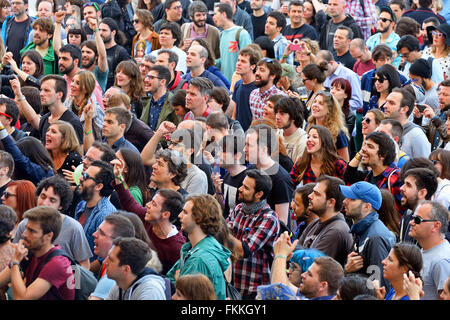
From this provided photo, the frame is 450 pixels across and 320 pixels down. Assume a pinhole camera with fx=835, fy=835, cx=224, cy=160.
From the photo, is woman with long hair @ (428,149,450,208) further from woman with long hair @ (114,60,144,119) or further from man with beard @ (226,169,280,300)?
woman with long hair @ (114,60,144,119)

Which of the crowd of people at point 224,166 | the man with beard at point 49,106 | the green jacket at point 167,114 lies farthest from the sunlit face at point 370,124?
the man with beard at point 49,106

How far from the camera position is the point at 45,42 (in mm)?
11344

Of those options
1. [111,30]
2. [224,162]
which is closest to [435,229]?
[224,162]

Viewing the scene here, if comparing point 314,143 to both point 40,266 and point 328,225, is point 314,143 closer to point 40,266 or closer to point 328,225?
point 328,225

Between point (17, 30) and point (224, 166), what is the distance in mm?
6386

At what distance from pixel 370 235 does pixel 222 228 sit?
114 centimetres

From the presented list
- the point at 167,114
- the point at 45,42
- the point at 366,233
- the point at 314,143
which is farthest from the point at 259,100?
the point at 366,233

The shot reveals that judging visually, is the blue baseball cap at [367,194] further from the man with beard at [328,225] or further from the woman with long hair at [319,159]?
the woman with long hair at [319,159]

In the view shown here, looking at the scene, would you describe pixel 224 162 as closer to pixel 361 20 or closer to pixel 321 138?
pixel 321 138

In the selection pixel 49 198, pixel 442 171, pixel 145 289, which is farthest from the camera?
pixel 442 171

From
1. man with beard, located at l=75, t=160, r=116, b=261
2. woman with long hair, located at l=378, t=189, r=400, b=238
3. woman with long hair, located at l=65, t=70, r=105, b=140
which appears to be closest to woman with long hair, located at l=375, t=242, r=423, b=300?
woman with long hair, located at l=378, t=189, r=400, b=238

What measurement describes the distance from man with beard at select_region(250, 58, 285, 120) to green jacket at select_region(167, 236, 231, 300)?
13.3 ft

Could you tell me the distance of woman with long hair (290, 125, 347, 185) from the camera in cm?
781

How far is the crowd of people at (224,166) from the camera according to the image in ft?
A: 17.9
